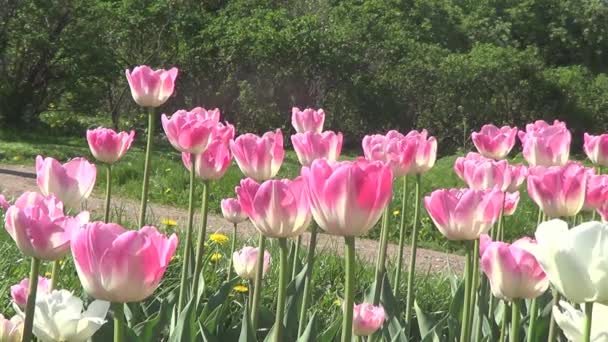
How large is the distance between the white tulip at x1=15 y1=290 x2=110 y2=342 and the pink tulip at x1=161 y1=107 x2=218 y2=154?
2.23 feet

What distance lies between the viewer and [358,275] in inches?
153

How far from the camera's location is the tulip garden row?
1.12 metres

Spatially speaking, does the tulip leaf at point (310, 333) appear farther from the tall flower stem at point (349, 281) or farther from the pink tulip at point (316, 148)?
the tall flower stem at point (349, 281)

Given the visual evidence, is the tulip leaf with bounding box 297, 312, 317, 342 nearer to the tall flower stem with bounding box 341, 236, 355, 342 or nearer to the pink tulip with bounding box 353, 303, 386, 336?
the pink tulip with bounding box 353, 303, 386, 336

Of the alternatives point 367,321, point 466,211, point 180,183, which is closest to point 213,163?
point 367,321

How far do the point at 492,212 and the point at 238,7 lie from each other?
15.3 metres

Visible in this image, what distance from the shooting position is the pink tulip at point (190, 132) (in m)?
1.98

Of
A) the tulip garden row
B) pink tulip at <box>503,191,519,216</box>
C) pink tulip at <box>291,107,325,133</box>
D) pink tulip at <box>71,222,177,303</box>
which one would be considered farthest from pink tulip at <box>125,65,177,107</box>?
pink tulip at <box>71,222,177,303</box>

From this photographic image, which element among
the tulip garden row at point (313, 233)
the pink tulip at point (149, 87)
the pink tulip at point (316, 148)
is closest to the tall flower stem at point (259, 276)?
the tulip garden row at point (313, 233)

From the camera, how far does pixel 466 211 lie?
153 cm

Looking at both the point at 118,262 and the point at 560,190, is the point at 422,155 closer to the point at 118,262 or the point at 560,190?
the point at 560,190

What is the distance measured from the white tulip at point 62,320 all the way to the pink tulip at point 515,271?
2.11 ft

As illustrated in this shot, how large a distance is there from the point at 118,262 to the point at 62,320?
0.87 ft

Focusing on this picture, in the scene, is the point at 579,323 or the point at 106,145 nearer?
the point at 579,323
